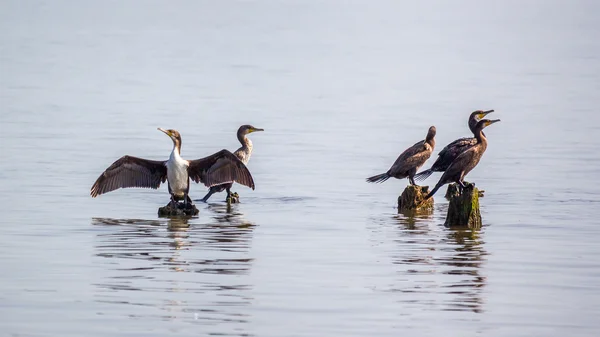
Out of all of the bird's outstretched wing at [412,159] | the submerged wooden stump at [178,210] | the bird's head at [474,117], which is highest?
the bird's head at [474,117]

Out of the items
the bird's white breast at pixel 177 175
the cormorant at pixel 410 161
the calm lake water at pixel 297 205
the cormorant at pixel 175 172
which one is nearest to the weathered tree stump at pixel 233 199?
the calm lake water at pixel 297 205

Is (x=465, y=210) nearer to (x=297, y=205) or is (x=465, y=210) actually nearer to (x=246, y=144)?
(x=297, y=205)

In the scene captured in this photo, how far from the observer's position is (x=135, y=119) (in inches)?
1121

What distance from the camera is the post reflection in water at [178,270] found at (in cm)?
1070

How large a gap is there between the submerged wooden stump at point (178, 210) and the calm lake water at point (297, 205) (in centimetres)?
25

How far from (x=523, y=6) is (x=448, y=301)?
10610 centimetres

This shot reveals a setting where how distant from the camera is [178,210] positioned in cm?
1588

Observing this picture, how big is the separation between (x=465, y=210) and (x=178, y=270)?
405cm

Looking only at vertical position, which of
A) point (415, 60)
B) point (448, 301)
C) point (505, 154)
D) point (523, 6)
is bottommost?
point (448, 301)

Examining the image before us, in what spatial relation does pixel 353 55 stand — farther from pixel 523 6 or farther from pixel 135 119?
pixel 523 6

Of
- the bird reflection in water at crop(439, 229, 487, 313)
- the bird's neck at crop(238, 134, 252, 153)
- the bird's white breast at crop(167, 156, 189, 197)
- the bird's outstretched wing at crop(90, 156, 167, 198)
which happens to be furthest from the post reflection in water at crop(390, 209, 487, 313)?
the bird's neck at crop(238, 134, 252, 153)

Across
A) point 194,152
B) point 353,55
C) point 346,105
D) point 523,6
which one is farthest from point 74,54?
point 523,6

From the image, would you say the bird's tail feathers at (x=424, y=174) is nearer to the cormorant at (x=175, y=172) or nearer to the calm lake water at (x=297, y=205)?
the calm lake water at (x=297, y=205)

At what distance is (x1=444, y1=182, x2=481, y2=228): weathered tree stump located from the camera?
15.0 m
